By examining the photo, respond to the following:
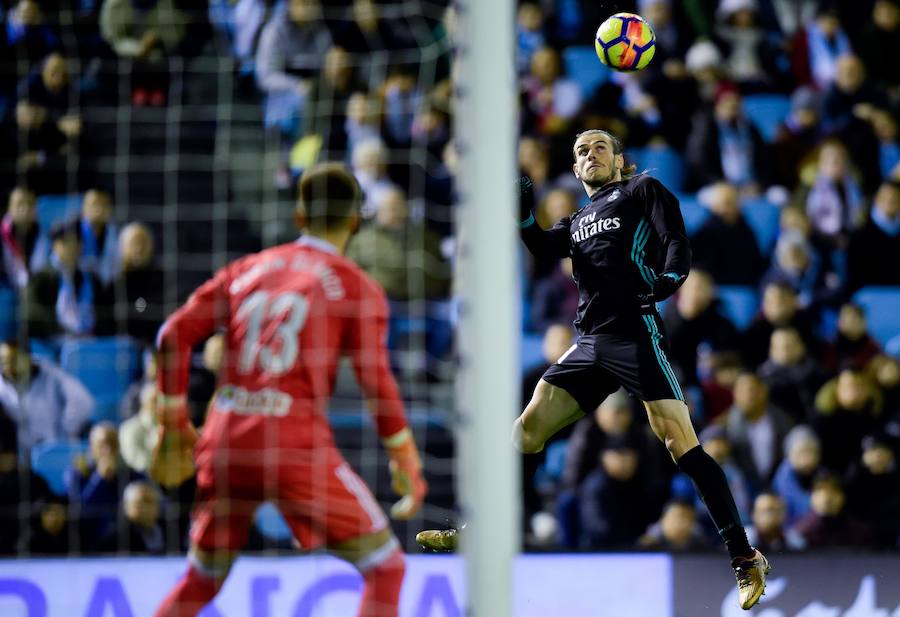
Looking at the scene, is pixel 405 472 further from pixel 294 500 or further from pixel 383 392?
pixel 294 500

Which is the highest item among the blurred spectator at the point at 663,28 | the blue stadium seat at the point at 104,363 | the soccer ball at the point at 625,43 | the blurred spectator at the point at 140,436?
the blurred spectator at the point at 663,28

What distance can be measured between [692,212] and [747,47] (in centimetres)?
143

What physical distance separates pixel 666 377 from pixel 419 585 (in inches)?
76.0

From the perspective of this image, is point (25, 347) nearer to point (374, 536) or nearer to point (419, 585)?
point (419, 585)

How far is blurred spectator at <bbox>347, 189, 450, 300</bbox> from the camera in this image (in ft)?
23.9

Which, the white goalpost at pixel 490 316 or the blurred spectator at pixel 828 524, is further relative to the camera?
the blurred spectator at pixel 828 524

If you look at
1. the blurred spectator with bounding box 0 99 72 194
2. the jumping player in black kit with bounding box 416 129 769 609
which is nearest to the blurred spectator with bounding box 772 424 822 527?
the jumping player in black kit with bounding box 416 129 769 609

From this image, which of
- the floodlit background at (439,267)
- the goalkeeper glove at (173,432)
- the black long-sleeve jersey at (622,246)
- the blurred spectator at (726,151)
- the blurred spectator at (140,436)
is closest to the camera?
the goalkeeper glove at (173,432)

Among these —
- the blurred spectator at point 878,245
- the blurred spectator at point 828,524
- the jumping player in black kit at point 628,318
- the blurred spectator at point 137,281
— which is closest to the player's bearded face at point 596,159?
the jumping player in black kit at point 628,318

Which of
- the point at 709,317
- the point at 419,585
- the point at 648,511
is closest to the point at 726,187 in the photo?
the point at 709,317

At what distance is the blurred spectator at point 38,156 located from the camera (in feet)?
26.4

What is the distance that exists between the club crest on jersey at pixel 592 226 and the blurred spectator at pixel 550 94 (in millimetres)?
3747

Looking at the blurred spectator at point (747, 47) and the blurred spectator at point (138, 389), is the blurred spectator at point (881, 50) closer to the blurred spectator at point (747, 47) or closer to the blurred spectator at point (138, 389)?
the blurred spectator at point (747, 47)

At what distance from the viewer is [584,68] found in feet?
31.8
